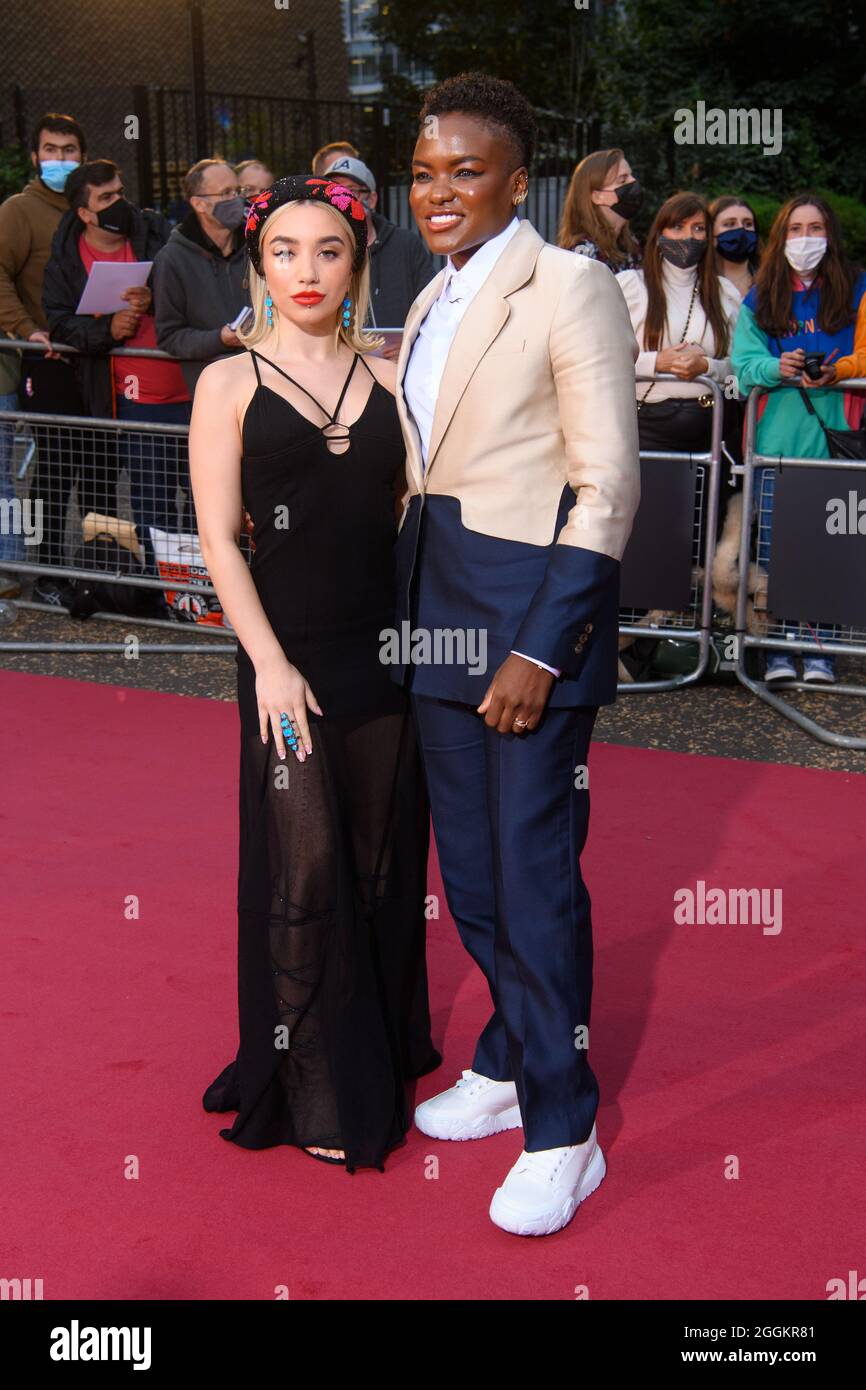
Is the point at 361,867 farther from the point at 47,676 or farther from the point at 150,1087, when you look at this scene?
the point at 47,676

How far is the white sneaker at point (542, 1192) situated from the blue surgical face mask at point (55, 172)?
6654mm

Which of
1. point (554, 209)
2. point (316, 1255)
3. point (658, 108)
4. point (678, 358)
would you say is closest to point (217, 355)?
point (678, 358)

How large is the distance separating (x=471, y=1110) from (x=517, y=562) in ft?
4.24

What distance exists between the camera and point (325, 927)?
339 cm

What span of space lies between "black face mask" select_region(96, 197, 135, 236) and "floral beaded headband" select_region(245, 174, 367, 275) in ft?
16.3

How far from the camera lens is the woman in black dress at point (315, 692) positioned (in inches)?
124

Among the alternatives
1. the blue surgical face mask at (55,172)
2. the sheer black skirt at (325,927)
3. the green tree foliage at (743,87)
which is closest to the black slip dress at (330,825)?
the sheer black skirt at (325,927)

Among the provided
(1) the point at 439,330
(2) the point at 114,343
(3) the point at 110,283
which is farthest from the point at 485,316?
(2) the point at 114,343

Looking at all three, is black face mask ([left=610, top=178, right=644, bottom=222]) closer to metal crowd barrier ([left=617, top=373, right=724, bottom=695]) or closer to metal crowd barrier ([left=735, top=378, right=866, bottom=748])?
metal crowd barrier ([left=617, top=373, right=724, bottom=695])

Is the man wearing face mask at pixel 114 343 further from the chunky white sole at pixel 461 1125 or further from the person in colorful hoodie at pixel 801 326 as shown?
the chunky white sole at pixel 461 1125

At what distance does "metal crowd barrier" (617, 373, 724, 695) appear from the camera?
6773mm

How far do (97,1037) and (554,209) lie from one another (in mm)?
18522

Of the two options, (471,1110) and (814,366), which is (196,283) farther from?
(471,1110)

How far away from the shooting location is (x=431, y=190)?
9.51ft
